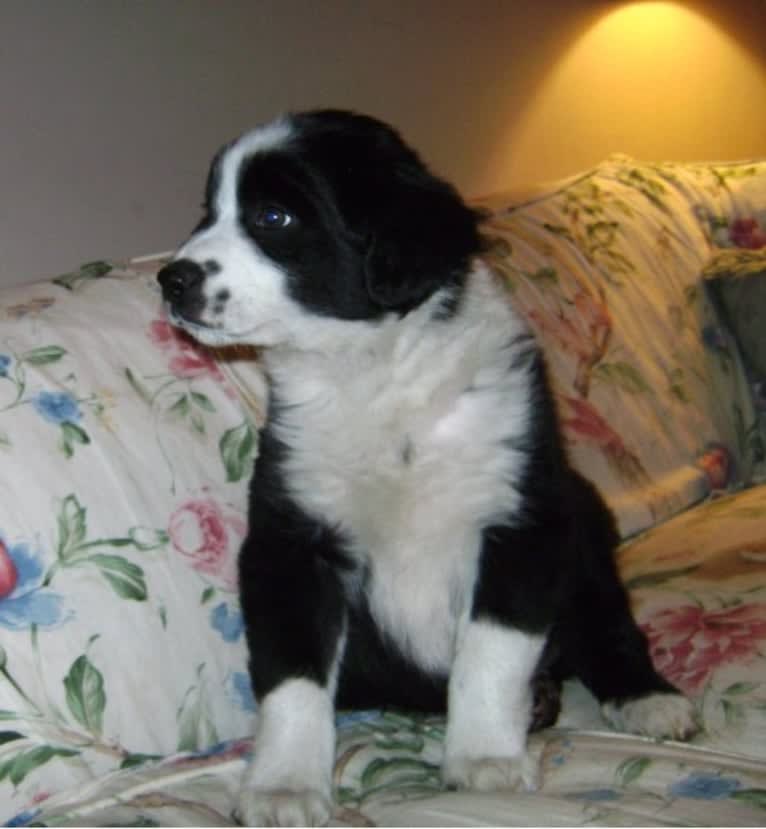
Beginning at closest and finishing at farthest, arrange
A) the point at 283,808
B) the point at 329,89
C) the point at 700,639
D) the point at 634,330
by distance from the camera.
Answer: the point at 283,808
the point at 700,639
the point at 634,330
the point at 329,89

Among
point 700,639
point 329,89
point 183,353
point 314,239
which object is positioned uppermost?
point 329,89

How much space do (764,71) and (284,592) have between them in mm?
3944

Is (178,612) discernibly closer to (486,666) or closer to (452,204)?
(486,666)

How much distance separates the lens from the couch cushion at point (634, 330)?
2.63 m

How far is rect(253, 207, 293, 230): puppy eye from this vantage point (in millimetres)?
1748

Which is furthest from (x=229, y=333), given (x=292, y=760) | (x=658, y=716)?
(x=658, y=716)

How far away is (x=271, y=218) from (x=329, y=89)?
1576mm

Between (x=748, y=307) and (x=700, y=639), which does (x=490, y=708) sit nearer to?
(x=700, y=639)

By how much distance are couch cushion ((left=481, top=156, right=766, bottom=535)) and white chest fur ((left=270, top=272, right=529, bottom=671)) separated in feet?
2.65

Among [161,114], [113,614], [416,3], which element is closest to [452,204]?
[113,614]

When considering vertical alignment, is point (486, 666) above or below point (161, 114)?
below

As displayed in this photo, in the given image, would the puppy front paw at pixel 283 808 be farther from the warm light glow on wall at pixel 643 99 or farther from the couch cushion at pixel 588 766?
the warm light glow on wall at pixel 643 99

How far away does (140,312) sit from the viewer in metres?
1.95

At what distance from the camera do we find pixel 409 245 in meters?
1.69
